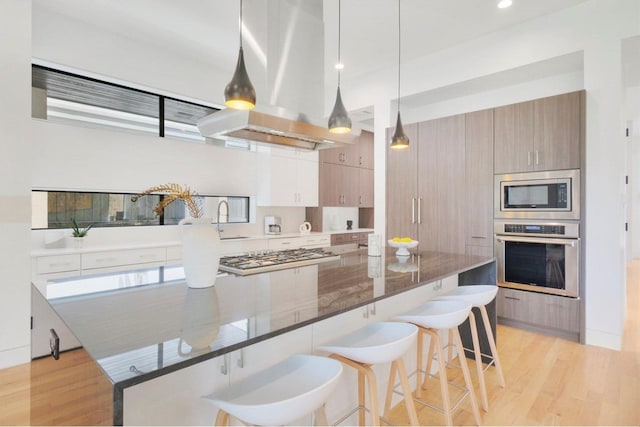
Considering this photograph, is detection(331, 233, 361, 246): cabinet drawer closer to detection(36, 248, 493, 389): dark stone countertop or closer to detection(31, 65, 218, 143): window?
detection(31, 65, 218, 143): window

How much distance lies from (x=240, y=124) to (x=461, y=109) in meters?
3.48

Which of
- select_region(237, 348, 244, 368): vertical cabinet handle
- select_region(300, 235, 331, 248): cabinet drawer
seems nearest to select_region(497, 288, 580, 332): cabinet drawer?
select_region(300, 235, 331, 248): cabinet drawer

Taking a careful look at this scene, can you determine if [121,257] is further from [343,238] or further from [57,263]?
[343,238]

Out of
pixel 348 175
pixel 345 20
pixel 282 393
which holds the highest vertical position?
pixel 345 20

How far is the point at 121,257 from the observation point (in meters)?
3.38

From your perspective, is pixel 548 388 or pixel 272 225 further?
pixel 272 225

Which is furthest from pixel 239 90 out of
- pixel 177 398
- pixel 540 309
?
pixel 540 309

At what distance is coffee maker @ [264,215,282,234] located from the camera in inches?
201

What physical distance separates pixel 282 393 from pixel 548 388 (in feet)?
7.09

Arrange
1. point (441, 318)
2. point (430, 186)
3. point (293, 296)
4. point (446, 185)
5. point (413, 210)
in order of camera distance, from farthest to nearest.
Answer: point (413, 210), point (430, 186), point (446, 185), point (441, 318), point (293, 296)

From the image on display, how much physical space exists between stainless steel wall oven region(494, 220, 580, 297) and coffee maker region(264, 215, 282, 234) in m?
2.93

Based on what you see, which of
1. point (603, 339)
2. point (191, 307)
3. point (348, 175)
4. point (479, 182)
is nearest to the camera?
point (191, 307)

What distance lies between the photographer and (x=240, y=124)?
214 centimetres

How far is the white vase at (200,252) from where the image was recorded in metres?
1.51
